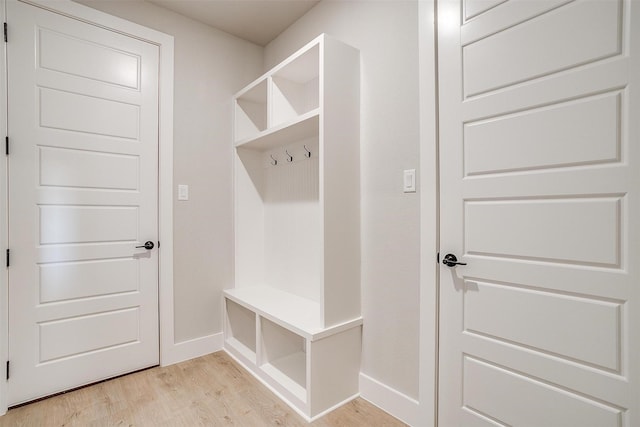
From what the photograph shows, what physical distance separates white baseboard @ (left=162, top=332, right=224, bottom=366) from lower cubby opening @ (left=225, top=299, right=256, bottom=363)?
0.09 m

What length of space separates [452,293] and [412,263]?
254 mm

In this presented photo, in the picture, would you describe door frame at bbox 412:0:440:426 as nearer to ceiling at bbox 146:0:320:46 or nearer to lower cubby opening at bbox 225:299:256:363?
ceiling at bbox 146:0:320:46

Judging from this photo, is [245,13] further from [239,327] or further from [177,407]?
[177,407]

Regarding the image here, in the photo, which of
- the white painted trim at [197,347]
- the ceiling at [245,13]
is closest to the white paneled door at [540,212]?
the ceiling at [245,13]

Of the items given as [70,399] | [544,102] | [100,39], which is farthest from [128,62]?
[544,102]

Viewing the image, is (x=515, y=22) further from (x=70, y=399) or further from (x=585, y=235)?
(x=70, y=399)

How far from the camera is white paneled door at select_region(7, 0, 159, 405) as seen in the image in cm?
185

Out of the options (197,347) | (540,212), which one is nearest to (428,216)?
(540,212)

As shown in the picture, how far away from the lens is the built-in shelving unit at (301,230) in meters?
1.79

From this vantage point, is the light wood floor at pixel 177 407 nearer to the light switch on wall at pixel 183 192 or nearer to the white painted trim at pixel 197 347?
the white painted trim at pixel 197 347

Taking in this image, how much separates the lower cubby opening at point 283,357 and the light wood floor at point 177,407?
0.12 metres

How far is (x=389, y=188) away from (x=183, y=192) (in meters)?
1.60

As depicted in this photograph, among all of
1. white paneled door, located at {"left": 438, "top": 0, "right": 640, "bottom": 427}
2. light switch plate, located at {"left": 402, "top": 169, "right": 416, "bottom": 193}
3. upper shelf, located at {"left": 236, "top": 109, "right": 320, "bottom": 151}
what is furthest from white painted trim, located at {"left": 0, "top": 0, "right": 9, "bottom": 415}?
white paneled door, located at {"left": 438, "top": 0, "right": 640, "bottom": 427}

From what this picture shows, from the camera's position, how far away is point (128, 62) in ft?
7.19
